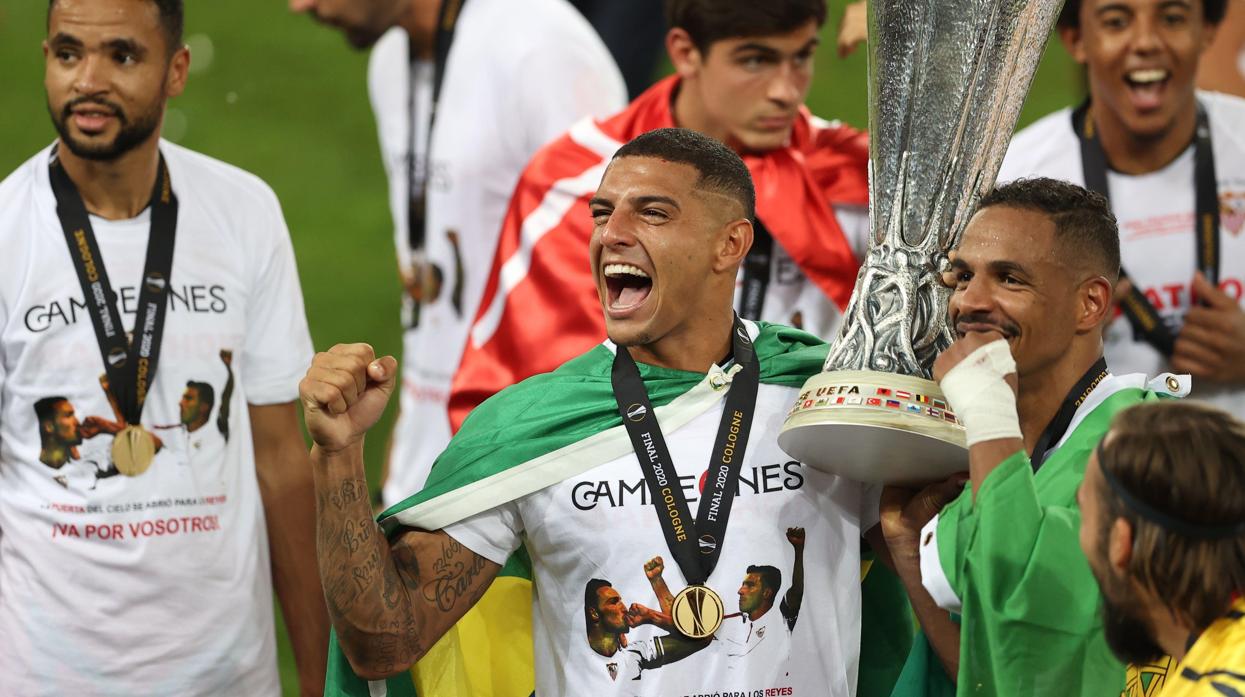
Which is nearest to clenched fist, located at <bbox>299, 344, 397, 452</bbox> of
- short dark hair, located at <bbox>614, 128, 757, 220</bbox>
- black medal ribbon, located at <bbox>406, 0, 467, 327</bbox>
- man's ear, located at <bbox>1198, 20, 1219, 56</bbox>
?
short dark hair, located at <bbox>614, 128, 757, 220</bbox>

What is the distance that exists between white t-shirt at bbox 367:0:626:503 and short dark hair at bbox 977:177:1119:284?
2863 millimetres

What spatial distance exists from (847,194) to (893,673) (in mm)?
1961

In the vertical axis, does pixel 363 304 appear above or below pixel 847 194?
above

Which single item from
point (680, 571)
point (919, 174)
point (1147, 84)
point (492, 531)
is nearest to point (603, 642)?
point (680, 571)

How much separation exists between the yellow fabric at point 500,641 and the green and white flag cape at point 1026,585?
0.94 m

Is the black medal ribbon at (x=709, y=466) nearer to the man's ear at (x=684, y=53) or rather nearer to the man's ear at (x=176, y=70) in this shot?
the man's ear at (x=176, y=70)

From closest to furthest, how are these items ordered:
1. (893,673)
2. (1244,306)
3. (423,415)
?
(893,673) < (1244,306) < (423,415)

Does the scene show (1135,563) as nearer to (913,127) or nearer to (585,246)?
(913,127)

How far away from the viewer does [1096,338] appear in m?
3.49

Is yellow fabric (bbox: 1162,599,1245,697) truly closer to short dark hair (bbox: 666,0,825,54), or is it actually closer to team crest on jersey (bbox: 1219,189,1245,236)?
short dark hair (bbox: 666,0,825,54)

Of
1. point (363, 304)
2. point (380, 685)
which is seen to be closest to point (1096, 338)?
point (380, 685)

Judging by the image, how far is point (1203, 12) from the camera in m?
5.71

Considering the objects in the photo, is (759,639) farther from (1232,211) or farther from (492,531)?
(1232,211)

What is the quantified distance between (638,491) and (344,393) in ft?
2.00
